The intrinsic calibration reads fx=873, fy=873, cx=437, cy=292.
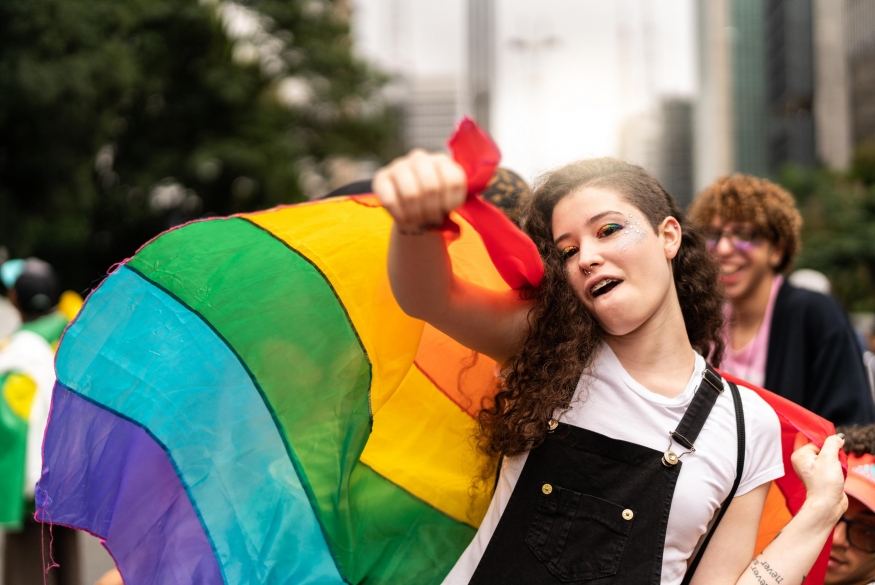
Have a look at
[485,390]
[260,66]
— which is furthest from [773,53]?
[485,390]

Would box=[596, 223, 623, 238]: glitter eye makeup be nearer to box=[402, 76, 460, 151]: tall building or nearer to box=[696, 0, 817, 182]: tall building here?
box=[696, 0, 817, 182]: tall building

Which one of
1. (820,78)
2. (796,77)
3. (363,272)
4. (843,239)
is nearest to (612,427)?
(363,272)

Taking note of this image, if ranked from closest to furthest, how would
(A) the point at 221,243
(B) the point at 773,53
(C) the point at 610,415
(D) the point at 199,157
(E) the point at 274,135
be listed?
(C) the point at 610,415, (A) the point at 221,243, (D) the point at 199,157, (E) the point at 274,135, (B) the point at 773,53

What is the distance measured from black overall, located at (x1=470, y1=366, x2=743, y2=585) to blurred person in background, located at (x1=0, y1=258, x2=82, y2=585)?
351 centimetres

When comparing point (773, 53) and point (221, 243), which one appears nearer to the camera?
point (221, 243)

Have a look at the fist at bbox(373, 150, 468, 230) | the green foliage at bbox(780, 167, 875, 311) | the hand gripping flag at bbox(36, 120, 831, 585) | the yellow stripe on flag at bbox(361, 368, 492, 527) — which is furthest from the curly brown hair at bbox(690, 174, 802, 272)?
the green foliage at bbox(780, 167, 875, 311)

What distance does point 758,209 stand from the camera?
3490 mm

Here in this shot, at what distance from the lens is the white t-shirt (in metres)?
1.91

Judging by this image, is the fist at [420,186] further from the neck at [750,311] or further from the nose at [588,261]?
the neck at [750,311]

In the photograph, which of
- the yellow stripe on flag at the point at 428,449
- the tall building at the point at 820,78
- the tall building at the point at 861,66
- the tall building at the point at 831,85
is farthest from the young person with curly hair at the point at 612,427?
the tall building at the point at 831,85

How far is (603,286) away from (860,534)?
3.94ft

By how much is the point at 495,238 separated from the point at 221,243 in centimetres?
71

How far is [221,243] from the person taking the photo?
7.04 ft

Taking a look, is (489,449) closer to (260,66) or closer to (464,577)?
(464,577)
